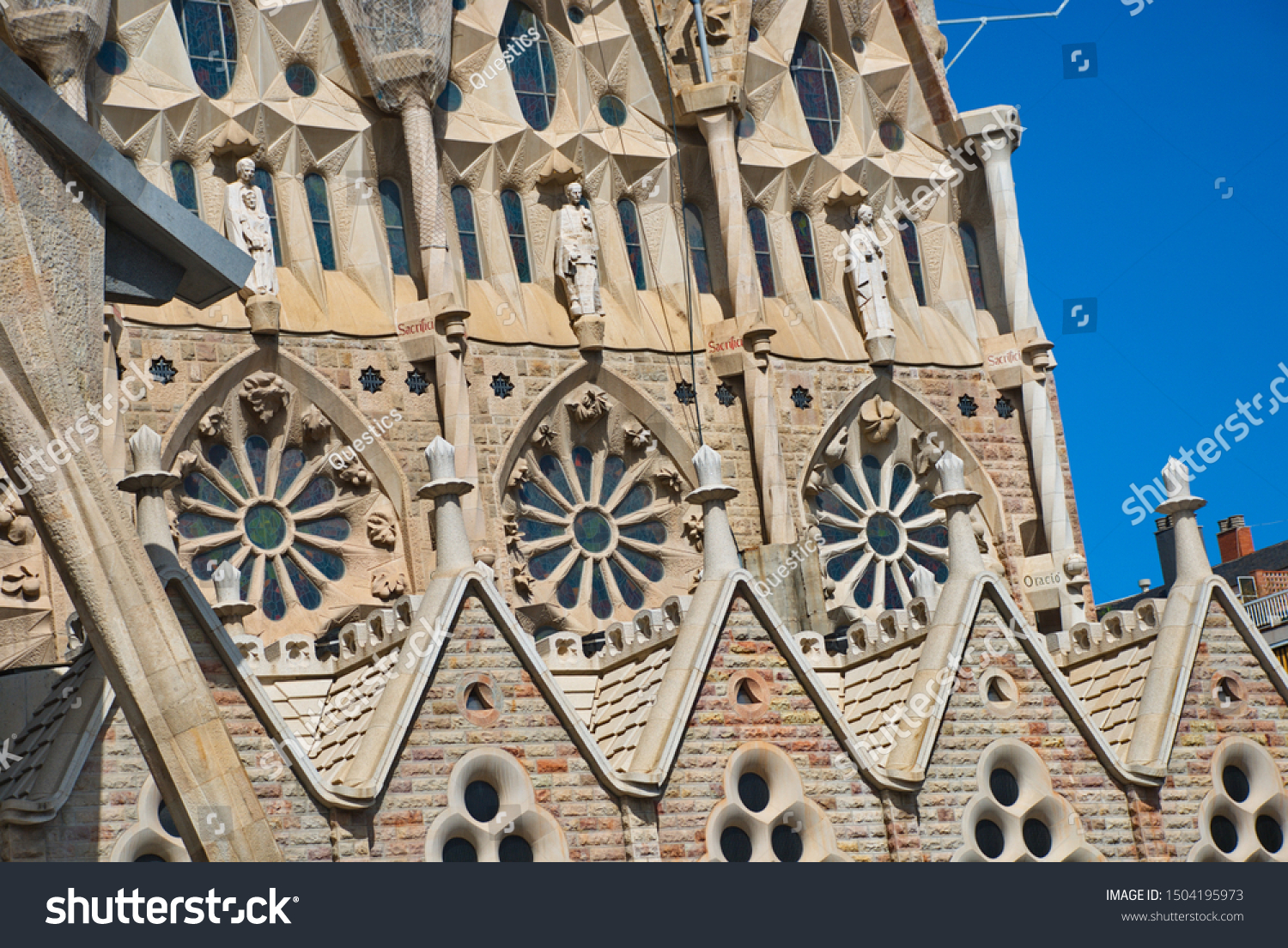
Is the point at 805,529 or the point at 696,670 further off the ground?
the point at 805,529

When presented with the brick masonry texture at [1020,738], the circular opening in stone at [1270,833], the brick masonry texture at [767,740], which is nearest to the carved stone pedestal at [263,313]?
the brick masonry texture at [767,740]

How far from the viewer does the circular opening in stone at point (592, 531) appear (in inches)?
997

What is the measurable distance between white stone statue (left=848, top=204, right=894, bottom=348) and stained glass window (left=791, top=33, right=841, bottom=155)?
46.6 inches

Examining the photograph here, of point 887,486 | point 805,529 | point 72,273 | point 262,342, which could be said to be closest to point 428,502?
point 262,342

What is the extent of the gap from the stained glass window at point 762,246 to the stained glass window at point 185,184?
6.96m

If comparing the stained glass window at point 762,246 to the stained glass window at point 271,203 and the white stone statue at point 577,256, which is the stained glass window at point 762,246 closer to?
the white stone statue at point 577,256

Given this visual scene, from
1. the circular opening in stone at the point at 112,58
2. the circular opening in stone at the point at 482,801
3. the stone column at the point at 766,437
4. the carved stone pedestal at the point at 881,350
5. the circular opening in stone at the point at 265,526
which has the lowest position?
the circular opening in stone at the point at 482,801

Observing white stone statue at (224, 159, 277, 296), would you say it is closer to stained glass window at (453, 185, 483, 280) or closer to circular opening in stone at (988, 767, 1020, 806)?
stained glass window at (453, 185, 483, 280)

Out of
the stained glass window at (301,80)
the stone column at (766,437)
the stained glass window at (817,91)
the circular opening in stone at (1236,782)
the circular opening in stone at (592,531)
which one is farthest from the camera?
the stained glass window at (817,91)

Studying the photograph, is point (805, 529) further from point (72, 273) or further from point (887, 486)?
point (72, 273)

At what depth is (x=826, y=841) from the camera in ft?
63.3
